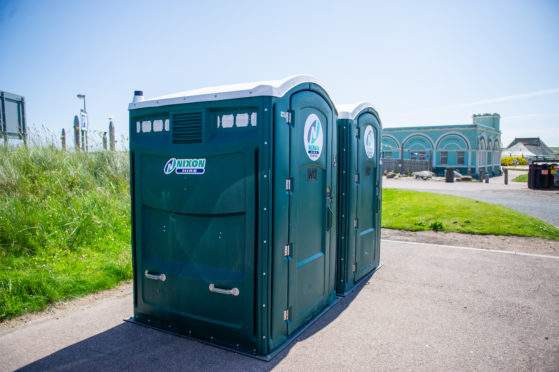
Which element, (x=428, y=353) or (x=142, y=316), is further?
(x=142, y=316)

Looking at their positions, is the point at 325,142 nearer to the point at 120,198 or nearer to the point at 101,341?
the point at 101,341

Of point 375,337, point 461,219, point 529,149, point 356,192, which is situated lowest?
point 375,337

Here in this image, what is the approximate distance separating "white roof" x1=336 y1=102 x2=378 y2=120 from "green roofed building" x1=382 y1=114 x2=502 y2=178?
2850cm

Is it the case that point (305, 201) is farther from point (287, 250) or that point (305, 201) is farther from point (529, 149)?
point (529, 149)

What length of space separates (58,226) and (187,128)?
12.1 ft

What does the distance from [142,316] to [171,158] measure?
168 centimetres

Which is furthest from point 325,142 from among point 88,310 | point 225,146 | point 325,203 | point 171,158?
point 88,310

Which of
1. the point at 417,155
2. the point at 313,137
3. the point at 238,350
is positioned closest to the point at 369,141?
the point at 313,137

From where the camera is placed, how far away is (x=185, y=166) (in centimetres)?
329

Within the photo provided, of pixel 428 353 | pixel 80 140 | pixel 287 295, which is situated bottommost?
pixel 428 353

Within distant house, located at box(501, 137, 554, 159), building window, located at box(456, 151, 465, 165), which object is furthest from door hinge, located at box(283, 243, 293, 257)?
distant house, located at box(501, 137, 554, 159)

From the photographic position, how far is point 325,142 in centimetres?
388

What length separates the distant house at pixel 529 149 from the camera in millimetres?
70125

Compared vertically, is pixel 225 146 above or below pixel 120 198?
above
